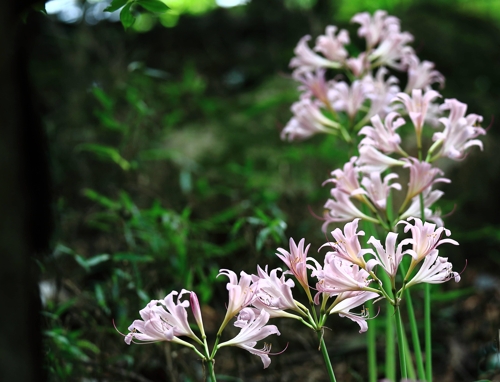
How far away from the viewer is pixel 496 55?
12.4ft

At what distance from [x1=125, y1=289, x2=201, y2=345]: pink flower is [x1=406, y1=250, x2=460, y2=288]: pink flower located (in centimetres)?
35

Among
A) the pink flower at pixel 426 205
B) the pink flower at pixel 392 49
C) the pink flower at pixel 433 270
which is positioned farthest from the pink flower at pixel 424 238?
the pink flower at pixel 392 49

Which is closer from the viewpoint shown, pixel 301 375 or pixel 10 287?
pixel 10 287

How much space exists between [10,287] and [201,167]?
225 cm

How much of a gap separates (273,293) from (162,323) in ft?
0.57

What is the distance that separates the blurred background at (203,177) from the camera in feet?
5.07

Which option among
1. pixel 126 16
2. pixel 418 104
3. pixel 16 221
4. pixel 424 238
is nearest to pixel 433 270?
pixel 424 238

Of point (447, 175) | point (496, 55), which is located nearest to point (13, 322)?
point (447, 175)

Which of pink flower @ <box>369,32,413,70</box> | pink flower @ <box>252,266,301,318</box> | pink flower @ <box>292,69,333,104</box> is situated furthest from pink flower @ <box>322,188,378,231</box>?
pink flower @ <box>369,32,413,70</box>

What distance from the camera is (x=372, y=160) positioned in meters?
1.03

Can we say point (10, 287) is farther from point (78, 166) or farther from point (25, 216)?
point (78, 166)

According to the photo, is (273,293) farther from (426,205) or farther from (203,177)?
(203,177)

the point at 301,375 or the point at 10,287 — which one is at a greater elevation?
the point at 10,287

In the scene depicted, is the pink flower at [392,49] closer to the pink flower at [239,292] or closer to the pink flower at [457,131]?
the pink flower at [457,131]
